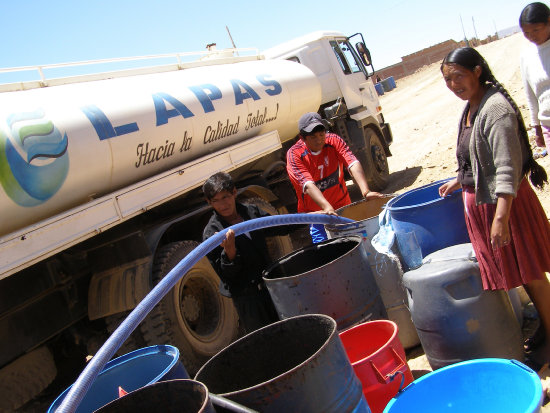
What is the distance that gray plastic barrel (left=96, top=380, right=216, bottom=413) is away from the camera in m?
1.86

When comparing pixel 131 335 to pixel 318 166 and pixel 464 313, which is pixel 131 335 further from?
pixel 464 313

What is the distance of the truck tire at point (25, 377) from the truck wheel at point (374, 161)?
643 centimetres

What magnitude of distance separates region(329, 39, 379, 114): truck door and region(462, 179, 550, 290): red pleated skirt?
673 centimetres

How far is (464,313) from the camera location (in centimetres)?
268

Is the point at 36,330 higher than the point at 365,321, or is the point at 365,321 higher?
the point at 36,330

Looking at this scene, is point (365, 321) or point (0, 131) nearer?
point (365, 321)

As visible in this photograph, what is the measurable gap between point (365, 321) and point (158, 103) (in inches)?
110

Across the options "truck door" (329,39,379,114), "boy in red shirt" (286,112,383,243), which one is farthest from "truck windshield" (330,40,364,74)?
"boy in red shirt" (286,112,383,243)

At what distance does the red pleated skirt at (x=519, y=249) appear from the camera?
8.39 feet

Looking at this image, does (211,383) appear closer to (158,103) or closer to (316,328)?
(316,328)

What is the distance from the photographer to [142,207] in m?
4.31

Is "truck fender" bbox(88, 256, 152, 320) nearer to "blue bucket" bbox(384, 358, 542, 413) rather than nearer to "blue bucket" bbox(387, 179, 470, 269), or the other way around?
"blue bucket" bbox(387, 179, 470, 269)

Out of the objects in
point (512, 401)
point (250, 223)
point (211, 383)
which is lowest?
point (512, 401)

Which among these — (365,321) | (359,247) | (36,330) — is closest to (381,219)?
(359,247)
